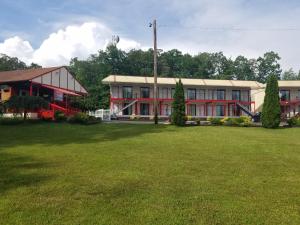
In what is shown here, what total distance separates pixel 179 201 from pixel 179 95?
2209cm

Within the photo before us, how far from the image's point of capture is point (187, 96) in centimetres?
4822

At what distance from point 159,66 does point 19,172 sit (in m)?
74.9

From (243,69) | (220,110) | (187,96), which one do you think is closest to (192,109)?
(187,96)

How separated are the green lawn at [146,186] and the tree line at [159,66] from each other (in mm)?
44219

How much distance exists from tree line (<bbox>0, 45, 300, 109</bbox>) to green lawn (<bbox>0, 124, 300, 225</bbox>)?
44219 millimetres

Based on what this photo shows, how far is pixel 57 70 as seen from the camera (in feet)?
119

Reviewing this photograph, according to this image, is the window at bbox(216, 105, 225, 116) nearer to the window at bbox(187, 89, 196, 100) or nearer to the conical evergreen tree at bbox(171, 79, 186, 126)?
the window at bbox(187, 89, 196, 100)

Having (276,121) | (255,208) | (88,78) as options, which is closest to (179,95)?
(276,121)

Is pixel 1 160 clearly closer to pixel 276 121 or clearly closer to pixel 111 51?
pixel 276 121

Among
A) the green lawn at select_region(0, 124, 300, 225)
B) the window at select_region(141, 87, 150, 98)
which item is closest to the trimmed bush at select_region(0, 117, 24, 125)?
the green lawn at select_region(0, 124, 300, 225)

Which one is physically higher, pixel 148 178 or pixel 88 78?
pixel 88 78

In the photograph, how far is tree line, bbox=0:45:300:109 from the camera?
69.2 metres

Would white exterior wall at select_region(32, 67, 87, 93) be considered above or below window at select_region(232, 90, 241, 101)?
above

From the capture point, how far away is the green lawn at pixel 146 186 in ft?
20.1
